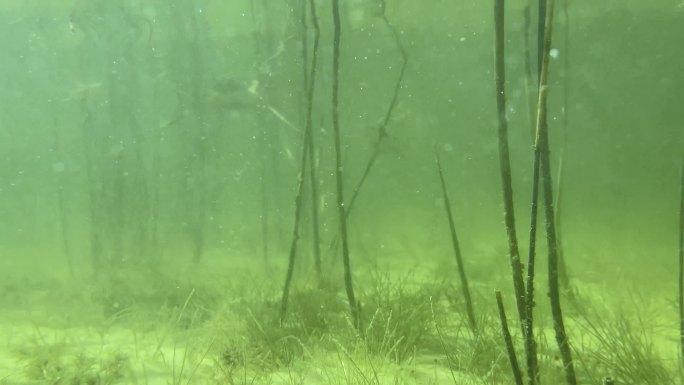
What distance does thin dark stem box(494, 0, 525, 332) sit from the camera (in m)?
2.47

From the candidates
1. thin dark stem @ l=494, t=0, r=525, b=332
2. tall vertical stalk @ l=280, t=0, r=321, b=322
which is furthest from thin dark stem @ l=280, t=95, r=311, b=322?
thin dark stem @ l=494, t=0, r=525, b=332

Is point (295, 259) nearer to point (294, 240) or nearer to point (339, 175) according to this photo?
point (294, 240)

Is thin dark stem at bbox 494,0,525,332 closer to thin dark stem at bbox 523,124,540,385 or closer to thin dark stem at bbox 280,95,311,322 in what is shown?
thin dark stem at bbox 523,124,540,385

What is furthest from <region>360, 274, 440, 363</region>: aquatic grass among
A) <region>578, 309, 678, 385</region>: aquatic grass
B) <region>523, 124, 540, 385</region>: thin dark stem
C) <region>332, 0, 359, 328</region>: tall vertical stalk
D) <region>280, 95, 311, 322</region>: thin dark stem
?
<region>578, 309, 678, 385</region>: aquatic grass

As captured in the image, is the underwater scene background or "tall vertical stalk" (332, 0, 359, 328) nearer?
the underwater scene background

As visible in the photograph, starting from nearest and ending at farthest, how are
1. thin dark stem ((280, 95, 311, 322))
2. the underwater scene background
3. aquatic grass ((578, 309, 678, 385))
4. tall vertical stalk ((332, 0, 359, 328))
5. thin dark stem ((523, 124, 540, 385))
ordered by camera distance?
thin dark stem ((523, 124, 540, 385)), aquatic grass ((578, 309, 678, 385)), the underwater scene background, tall vertical stalk ((332, 0, 359, 328)), thin dark stem ((280, 95, 311, 322))

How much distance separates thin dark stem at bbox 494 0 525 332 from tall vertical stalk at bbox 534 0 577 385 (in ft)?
0.58

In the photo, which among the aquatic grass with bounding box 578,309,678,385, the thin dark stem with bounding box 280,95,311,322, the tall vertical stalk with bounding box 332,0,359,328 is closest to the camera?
the aquatic grass with bounding box 578,309,678,385

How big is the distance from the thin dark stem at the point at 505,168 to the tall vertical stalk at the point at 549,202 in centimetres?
18

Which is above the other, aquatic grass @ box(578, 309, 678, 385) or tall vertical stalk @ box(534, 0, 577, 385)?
tall vertical stalk @ box(534, 0, 577, 385)

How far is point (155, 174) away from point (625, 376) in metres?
9.35

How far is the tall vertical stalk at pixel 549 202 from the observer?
2.42 meters

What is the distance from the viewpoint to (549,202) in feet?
9.08

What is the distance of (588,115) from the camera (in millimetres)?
66188
